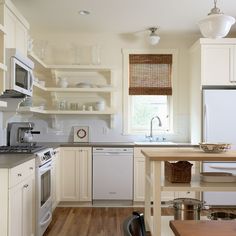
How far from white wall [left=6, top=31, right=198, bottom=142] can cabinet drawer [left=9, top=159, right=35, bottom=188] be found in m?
2.25

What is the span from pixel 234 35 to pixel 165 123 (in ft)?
5.88

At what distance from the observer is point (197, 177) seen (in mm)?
3248

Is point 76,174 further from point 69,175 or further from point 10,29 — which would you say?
point 10,29

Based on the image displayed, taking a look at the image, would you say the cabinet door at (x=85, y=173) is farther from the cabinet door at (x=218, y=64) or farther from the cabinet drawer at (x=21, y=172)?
the cabinet door at (x=218, y=64)

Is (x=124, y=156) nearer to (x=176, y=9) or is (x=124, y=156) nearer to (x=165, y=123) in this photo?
(x=165, y=123)

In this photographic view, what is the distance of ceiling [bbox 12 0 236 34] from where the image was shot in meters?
4.05

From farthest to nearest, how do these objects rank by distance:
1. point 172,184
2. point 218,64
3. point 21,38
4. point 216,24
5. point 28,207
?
point 218,64
point 21,38
point 28,207
point 172,184
point 216,24

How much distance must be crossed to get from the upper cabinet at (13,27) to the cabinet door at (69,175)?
158cm

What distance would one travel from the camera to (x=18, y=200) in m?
2.73

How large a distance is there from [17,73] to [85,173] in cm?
A: 195

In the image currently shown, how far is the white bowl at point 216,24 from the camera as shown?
2613mm

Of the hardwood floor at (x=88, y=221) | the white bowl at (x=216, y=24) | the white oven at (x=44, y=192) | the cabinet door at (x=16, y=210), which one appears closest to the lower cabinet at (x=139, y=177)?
the hardwood floor at (x=88, y=221)

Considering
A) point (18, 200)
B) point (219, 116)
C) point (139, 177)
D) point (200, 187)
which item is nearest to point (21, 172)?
point (18, 200)

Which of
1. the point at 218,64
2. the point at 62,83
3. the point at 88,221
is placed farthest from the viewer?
the point at 62,83
